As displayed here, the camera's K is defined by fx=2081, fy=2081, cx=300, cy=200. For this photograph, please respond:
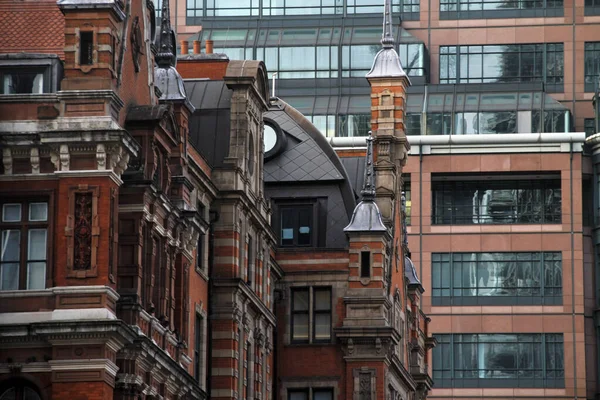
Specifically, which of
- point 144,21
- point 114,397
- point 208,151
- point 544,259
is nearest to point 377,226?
point 208,151

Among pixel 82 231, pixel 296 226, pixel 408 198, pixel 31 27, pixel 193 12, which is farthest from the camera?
pixel 193 12

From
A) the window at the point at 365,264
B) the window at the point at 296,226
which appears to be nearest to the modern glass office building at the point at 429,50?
the window at the point at 296,226

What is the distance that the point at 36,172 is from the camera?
182 ft

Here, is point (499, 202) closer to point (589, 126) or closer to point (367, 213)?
point (589, 126)

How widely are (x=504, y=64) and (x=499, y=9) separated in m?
3.97

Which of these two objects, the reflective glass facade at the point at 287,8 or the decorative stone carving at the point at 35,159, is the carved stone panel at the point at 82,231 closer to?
the decorative stone carving at the point at 35,159

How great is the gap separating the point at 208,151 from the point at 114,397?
20469 mm

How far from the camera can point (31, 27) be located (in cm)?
5766

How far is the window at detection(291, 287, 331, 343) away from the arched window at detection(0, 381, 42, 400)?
31.4m

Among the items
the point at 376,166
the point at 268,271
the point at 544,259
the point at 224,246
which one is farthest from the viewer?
the point at 544,259

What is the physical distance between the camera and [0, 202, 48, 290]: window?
5528cm

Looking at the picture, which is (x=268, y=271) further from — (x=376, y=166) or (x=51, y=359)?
(x=51, y=359)

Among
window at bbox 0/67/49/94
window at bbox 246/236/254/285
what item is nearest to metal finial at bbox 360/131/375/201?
window at bbox 246/236/254/285

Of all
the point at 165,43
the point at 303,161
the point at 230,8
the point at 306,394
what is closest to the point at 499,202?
the point at 230,8
